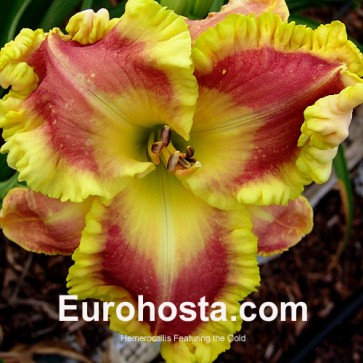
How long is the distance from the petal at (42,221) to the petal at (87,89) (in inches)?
4.7

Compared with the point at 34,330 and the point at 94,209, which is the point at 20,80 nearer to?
the point at 94,209

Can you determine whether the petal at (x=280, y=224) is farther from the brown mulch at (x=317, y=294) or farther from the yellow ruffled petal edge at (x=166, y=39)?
the brown mulch at (x=317, y=294)

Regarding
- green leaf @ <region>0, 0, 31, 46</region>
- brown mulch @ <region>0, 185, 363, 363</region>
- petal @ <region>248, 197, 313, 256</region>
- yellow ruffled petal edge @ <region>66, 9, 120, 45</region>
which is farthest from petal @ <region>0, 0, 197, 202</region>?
brown mulch @ <region>0, 185, 363, 363</region>

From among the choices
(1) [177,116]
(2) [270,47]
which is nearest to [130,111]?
(1) [177,116]

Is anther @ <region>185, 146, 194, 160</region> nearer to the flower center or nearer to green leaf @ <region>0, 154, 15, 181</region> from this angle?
the flower center

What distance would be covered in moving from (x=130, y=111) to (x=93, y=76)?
56mm

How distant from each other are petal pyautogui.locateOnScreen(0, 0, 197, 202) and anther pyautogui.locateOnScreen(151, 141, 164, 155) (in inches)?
1.4

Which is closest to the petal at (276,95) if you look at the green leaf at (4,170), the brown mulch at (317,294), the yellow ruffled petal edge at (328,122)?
the yellow ruffled petal edge at (328,122)

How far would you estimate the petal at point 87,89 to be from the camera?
1.89 feet

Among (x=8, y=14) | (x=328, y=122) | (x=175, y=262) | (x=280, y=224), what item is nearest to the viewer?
(x=328, y=122)

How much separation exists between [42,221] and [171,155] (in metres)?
0.21

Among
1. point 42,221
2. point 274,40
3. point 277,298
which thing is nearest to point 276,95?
point 274,40

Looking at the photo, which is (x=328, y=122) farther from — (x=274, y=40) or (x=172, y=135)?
(x=172, y=135)

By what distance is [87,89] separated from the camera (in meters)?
0.59
